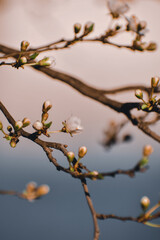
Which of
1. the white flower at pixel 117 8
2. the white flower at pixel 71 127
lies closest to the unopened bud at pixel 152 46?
the white flower at pixel 117 8

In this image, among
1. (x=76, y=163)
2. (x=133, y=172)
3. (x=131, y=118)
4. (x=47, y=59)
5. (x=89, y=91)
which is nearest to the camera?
(x=133, y=172)

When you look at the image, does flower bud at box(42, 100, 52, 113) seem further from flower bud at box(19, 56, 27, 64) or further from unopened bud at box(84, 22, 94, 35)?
unopened bud at box(84, 22, 94, 35)

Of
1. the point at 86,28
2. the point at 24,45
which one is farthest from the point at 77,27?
the point at 24,45

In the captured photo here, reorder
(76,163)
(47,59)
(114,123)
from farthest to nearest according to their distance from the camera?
(114,123)
(47,59)
(76,163)

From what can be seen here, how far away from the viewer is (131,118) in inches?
35.6

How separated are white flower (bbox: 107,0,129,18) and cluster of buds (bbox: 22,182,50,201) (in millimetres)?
663

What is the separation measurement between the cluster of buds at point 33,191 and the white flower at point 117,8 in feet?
2.18

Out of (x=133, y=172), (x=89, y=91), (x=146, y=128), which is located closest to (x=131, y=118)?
(x=146, y=128)

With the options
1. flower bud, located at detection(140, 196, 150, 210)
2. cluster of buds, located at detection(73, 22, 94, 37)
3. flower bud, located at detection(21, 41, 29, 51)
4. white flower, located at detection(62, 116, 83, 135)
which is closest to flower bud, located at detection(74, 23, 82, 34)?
cluster of buds, located at detection(73, 22, 94, 37)

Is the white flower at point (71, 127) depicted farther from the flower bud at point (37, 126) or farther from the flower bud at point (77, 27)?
the flower bud at point (77, 27)

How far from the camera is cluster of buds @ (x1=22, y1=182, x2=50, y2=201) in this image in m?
0.59

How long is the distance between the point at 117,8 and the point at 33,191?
71 centimetres

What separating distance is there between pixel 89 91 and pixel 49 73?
209 millimetres

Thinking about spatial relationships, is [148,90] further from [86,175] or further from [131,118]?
[86,175]
